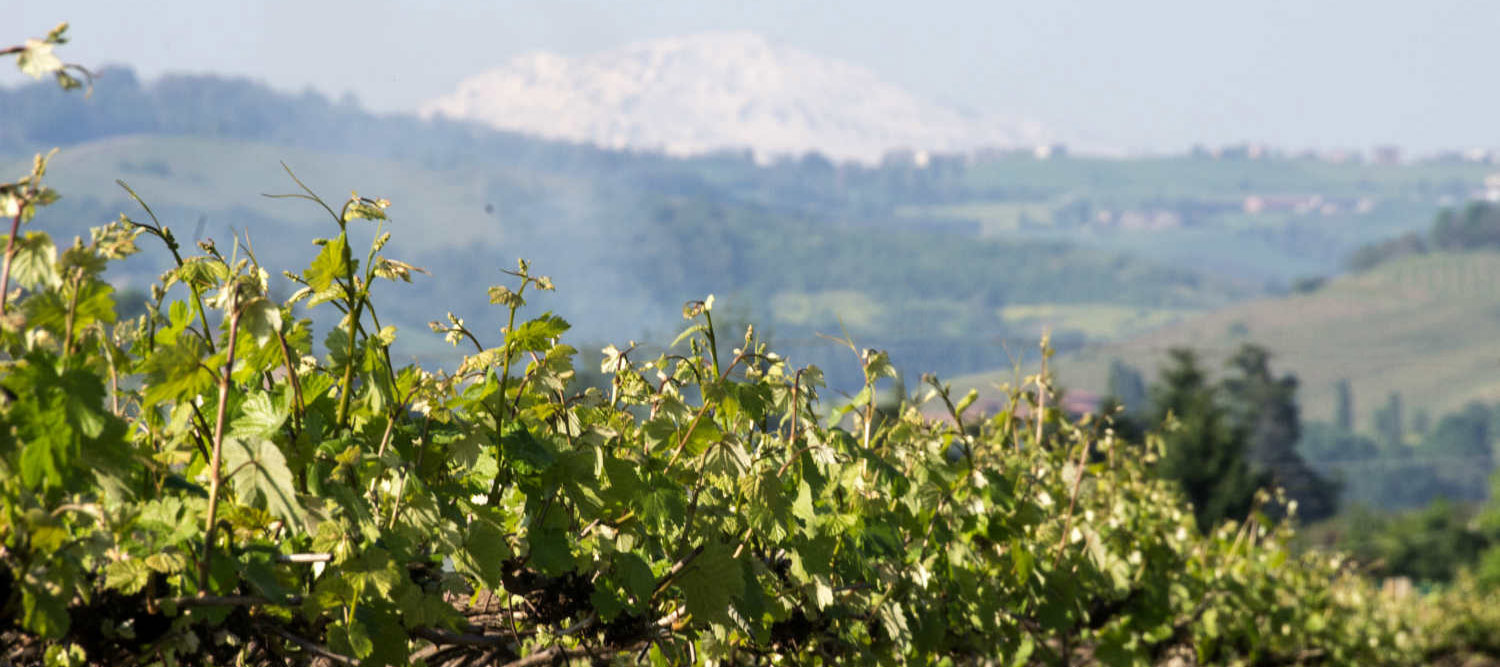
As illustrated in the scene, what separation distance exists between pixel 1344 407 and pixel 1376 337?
777 inches

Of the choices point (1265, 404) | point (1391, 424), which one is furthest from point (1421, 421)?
point (1265, 404)

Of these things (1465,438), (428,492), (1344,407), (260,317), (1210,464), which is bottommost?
(1465,438)

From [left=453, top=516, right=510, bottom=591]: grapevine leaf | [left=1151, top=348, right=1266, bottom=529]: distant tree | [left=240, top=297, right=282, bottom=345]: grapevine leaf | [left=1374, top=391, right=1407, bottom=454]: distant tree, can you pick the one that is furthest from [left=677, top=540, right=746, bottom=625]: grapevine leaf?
[left=1374, top=391, right=1407, bottom=454]: distant tree

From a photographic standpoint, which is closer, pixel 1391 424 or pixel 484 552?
pixel 484 552

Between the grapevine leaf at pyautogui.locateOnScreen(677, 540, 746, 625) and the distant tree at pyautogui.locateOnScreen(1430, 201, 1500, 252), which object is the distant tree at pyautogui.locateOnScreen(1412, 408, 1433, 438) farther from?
the grapevine leaf at pyautogui.locateOnScreen(677, 540, 746, 625)

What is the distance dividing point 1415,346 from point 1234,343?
1989cm

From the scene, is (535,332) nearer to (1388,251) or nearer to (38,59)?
(38,59)

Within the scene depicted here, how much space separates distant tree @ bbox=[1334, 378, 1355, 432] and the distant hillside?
2.72 ft

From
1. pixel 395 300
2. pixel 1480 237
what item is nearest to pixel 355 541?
pixel 395 300

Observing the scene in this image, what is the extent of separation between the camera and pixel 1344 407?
145125 mm

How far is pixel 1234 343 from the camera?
156 meters

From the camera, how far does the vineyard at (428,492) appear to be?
136 centimetres

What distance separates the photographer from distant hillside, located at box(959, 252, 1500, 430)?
147500mm

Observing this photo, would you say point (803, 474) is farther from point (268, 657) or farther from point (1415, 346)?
point (1415, 346)
